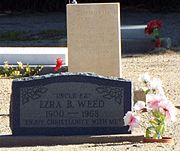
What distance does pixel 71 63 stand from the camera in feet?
40.1

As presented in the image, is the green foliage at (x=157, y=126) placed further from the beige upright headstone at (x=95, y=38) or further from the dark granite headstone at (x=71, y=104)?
the beige upright headstone at (x=95, y=38)

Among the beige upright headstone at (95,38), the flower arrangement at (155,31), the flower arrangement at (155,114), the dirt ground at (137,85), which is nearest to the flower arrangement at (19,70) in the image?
the dirt ground at (137,85)

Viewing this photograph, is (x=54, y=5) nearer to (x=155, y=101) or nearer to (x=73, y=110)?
(x=73, y=110)

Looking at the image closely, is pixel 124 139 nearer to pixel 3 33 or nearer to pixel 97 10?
pixel 97 10

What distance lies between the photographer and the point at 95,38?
1203 centimetres

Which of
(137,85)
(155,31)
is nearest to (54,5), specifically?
(155,31)

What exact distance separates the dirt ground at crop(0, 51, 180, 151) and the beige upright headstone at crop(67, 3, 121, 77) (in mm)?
1003

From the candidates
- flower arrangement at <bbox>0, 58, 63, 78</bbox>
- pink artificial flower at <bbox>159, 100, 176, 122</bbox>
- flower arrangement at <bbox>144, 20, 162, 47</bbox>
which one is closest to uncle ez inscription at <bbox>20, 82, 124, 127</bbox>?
pink artificial flower at <bbox>159, 100, 176, 122</bbox>

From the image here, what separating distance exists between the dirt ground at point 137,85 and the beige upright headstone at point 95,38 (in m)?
1.00

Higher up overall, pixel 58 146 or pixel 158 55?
pixel 158 55

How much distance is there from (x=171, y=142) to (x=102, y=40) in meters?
3.61

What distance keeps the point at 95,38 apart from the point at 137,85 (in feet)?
4.18

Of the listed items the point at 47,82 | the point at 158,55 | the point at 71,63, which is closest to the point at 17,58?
the point at 71,63

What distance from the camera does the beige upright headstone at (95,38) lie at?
11.9 m
